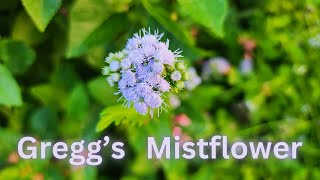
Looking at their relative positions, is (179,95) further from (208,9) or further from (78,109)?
(208,9)

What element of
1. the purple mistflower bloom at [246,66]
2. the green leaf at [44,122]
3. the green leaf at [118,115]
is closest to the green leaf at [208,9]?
the green leaf at [118,115]

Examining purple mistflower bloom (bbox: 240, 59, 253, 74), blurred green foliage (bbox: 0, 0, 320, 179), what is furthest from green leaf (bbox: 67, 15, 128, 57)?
purple mistflower bloom (bbox: 240, 59, 253, 74)

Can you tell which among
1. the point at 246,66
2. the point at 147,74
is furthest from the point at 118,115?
the point at 246,66

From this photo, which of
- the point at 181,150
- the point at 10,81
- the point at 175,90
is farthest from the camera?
the point at 181,150

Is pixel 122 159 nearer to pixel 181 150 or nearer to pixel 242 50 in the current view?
pixel 181 150

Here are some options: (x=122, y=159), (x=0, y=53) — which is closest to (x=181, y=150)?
(x=122, y=159)

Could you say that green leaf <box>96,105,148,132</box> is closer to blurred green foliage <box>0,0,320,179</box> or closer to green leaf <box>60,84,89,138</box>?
blurred green foliage <box>0,0,320,179</box>
